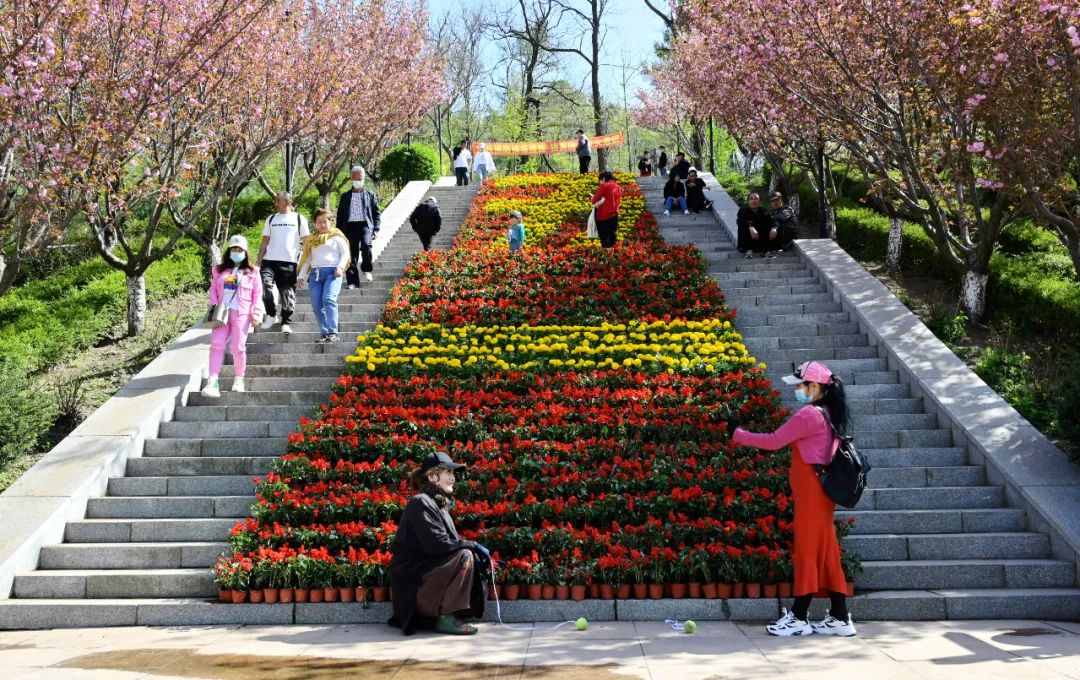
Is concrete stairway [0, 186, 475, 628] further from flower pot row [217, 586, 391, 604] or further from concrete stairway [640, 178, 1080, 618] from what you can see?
concrete stairway [640, 178, 1080, 618]

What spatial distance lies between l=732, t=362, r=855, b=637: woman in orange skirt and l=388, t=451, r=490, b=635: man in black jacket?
2044mm

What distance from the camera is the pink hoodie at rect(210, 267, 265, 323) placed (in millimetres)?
10758

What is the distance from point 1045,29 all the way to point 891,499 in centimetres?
540

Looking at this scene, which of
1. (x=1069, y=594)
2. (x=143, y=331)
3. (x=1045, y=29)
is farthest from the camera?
(x=143, y=331)

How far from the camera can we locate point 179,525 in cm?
848

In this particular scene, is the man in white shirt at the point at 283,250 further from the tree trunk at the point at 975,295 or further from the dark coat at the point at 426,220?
the tree trunk at the point at 975,295

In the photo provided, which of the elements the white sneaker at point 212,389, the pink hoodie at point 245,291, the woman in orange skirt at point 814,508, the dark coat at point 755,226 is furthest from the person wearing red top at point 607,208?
the woman in orange skirt at point 814,508

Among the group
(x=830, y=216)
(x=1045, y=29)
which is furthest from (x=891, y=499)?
(x=830, y=216)

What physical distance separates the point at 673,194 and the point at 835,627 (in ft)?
54.7

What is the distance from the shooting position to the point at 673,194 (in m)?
22.4

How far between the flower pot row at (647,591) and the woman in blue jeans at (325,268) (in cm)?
614

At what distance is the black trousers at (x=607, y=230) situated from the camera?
17.5 meters

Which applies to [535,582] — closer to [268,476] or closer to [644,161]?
[268,476]

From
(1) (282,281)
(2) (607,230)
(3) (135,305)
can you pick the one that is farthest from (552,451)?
(3) (135,305)
